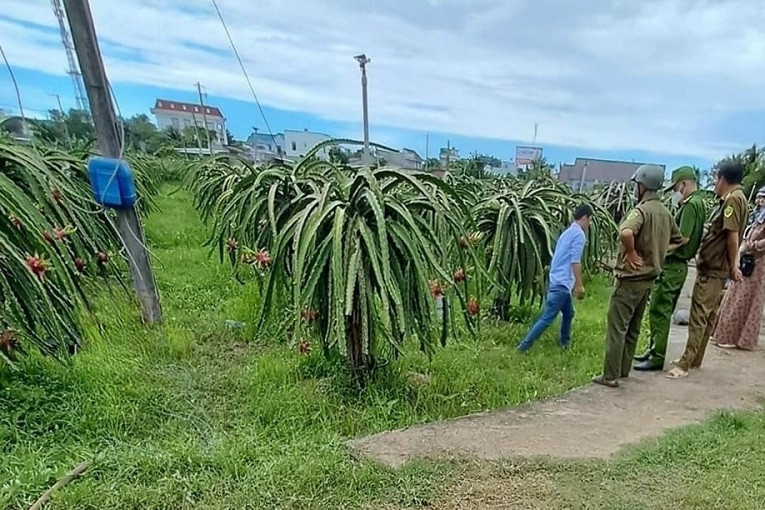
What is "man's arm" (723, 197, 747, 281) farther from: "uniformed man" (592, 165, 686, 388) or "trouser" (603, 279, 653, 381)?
"trouser" (603, 279, 653, 381)

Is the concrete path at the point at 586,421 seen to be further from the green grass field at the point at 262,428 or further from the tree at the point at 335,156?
the tree at the point at 335,156

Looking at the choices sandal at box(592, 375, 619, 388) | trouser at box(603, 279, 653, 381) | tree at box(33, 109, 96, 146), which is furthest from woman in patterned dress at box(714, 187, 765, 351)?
tree at box(33, 109, 96, 146)

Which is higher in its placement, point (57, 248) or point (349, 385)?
point (57, 248)

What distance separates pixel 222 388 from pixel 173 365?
1.65 ft

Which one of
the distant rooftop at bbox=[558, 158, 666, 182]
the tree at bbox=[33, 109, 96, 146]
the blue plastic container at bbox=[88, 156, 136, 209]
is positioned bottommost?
the distant rooftop at bbox=[558, 158, 666, 182]

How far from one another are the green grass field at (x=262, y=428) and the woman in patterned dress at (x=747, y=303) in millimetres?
1580

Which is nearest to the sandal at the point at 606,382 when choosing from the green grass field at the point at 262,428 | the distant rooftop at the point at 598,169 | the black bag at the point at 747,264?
the green grass field at the point at 262,428

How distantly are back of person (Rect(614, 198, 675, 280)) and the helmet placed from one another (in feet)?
0.31

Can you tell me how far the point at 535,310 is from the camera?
5.86 m

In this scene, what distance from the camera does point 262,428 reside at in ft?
8.68

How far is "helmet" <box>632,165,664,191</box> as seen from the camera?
3.40 meters

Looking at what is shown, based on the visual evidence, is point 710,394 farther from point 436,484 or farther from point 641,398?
point 436,484

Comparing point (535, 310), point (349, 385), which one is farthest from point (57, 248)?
point (535, 310)

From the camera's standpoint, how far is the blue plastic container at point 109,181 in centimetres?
334
